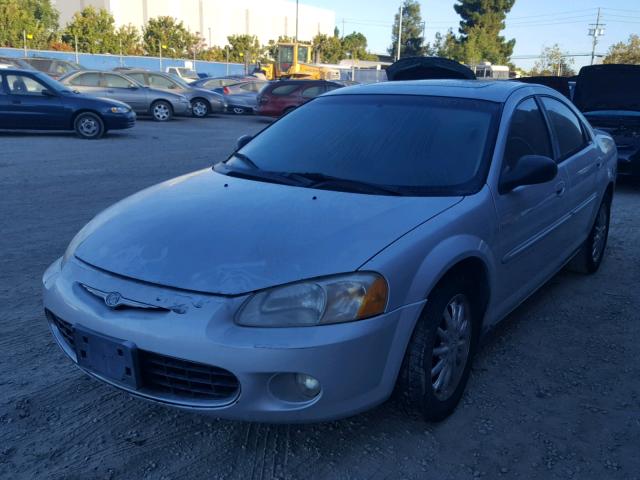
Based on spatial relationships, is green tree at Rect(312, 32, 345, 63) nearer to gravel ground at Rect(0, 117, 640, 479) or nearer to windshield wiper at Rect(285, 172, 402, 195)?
gravel ground at Rect(0, 117, 640, 479)

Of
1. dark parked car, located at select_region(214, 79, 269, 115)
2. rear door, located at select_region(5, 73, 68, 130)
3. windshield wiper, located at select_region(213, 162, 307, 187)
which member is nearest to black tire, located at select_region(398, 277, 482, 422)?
windshield wiper, located at select_region(213, 162, 307, 187)

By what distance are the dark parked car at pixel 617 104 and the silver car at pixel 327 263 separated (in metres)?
5.63

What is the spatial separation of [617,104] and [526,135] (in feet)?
22.3

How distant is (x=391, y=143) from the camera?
3.38 m

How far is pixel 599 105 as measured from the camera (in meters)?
9.55

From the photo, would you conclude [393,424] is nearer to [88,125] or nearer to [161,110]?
[88,125]

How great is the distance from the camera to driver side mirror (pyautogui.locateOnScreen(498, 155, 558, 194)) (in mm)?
3211

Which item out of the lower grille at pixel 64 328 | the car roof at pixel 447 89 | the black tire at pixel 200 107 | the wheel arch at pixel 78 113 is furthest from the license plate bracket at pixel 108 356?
the black tire at pixel 200 107

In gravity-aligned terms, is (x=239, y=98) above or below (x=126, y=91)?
below

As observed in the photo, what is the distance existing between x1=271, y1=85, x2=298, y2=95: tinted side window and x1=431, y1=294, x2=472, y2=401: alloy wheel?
52.9 feet

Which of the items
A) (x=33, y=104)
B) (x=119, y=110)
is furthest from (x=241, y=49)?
(x=33, y=104)

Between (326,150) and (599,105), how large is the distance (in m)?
7.65

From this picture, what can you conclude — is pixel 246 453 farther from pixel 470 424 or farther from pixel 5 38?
pixel 5 38

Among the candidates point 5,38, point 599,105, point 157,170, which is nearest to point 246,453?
point 157,170
